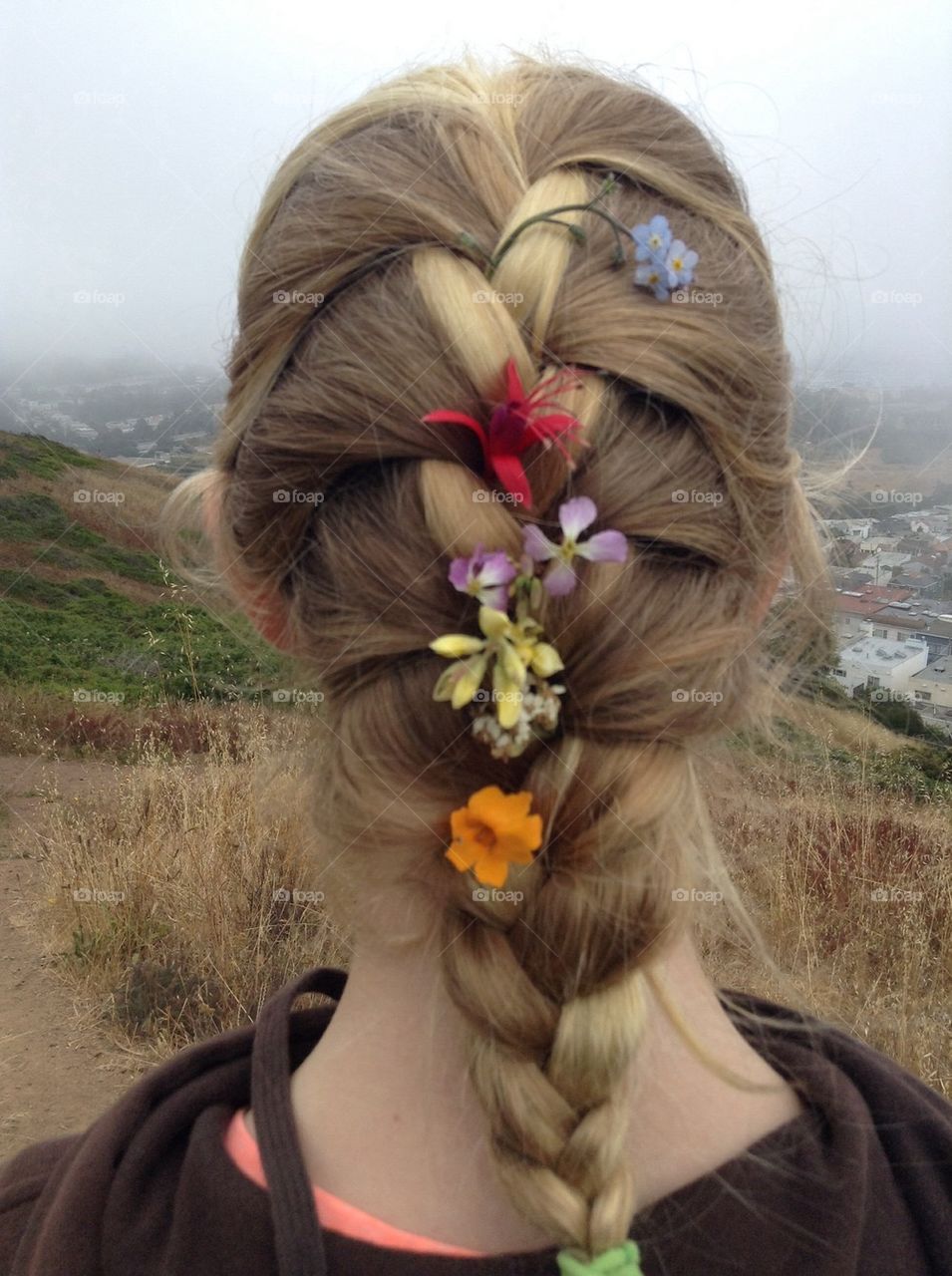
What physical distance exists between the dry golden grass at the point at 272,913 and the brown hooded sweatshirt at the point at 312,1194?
240cm

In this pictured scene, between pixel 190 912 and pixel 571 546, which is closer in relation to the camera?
pixel 571 546

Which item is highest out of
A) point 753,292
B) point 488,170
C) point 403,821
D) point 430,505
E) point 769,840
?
point 488,170

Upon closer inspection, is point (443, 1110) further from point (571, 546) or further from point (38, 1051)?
point (38, 1051)

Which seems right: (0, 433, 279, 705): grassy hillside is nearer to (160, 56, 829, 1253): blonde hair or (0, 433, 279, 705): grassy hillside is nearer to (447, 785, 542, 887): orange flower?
(160, 56, 829, 1253): blonde hair

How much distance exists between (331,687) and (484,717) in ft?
0.77

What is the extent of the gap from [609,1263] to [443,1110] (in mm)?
211

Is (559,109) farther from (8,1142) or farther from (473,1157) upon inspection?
(8,1142)

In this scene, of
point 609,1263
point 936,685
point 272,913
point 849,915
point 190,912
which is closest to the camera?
point 609,1263

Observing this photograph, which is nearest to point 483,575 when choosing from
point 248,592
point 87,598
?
point 248,592

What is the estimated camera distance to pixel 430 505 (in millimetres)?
1040

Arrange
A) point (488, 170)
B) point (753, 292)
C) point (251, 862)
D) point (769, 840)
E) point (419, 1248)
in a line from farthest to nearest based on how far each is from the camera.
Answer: point (769, 840), point (251, 862), point (753, 292), point (488, 170), point (419, 1248)

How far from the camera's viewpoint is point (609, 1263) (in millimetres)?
934

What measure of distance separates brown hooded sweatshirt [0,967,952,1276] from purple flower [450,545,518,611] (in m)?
0.56

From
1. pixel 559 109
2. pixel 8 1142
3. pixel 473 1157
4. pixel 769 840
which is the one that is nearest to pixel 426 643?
pixel 473 1157
